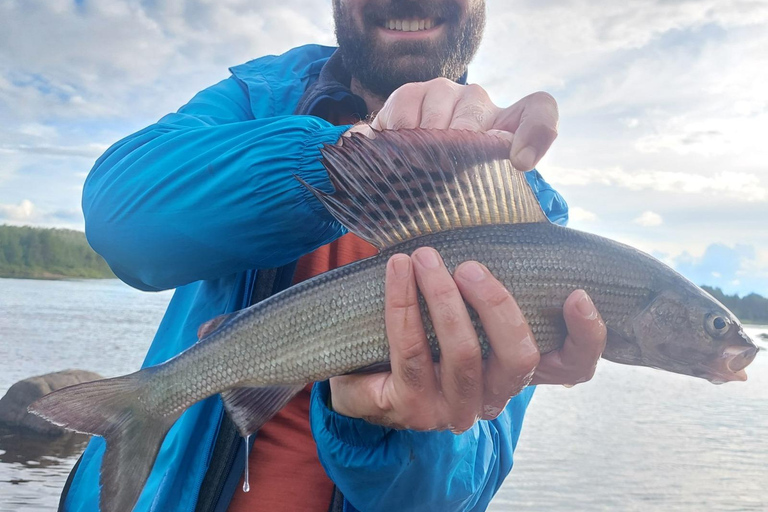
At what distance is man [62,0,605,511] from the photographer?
1948mm

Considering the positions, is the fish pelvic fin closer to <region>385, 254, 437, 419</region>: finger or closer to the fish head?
<region>385, 254, 437, 419</region>: finger

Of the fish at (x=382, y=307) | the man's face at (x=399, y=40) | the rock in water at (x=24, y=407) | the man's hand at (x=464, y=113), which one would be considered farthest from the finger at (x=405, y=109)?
the rock in water at (x=24, y=407)

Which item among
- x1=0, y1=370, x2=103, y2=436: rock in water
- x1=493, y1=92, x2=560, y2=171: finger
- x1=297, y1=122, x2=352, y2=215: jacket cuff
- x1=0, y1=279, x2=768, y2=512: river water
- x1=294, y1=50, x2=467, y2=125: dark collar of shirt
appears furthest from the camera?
x1=0, y1=370, x2=103, y2=436: rock in water

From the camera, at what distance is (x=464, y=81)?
432 cm

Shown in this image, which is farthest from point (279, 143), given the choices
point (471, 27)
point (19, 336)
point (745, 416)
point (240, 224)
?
point (19, 336)

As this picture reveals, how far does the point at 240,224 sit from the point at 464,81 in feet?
8.90

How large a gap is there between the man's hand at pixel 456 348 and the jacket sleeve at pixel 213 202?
0.45m

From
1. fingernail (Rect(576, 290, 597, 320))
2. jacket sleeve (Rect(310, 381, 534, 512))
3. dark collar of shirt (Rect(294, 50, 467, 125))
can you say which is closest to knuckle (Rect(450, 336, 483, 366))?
fingernail (Rect(576, 290, 597, 320))

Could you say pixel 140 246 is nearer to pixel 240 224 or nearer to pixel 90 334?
pixel 240 224

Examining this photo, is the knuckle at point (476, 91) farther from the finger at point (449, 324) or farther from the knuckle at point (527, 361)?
the knuckle at point (527, 361)

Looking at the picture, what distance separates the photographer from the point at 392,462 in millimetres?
2369

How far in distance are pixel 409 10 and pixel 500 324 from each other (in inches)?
104

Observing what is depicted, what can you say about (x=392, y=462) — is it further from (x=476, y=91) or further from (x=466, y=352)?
(x=476, y=91)

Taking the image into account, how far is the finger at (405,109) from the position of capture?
6.79 feet
